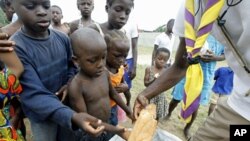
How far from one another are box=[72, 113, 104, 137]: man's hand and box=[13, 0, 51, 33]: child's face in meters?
0.61

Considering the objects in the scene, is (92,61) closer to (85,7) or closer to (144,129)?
(144,129)

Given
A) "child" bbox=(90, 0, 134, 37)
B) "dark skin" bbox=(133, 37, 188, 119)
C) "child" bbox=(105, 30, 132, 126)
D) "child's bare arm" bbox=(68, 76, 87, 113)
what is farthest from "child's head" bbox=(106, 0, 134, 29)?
"child's bare arm" bbox=(68, 76, 87, 113)

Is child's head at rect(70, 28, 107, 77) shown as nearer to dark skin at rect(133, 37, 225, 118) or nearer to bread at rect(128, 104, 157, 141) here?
dark skin at rect(133, 37, 225, 118)

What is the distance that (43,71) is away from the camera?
1894 millimetres

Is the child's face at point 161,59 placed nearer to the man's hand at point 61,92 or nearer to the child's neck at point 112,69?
the child's neck at point 112,69

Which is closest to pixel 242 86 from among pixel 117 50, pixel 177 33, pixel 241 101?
pixel 241 101

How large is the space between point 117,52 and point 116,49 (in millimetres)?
29

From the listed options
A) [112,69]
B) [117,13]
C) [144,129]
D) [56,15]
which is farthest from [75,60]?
[56,15]

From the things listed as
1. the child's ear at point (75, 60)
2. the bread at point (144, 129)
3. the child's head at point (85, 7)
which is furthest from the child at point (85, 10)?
the bread at point (144, 129)

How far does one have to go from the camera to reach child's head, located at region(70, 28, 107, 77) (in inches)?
71.6

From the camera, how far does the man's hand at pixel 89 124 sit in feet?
5.20

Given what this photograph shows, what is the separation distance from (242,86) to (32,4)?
50.3 inches

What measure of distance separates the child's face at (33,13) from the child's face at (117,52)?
1.97ft

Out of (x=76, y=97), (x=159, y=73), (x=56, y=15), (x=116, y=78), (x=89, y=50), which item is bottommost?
(x=159, y=73)
